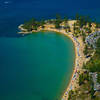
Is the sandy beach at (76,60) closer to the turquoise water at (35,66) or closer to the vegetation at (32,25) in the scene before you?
the turquoise water at (35,66)

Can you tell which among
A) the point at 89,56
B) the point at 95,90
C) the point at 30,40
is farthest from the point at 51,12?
the point at 95,90

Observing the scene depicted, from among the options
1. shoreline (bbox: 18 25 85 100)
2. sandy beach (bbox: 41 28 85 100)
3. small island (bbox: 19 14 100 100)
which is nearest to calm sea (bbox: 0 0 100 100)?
shoreline (bbox: 18 25 85 100)

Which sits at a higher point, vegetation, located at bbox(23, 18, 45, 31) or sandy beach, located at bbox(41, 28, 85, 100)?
vegetation, located at bbox(23, 18, 45, 31)

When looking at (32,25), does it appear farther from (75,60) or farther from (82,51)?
(75,60)

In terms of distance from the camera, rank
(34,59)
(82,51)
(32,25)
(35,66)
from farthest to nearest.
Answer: (32,25)
(82,51)
(34,59)
(35,66)

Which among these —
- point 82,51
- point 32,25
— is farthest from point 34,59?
point 32,25

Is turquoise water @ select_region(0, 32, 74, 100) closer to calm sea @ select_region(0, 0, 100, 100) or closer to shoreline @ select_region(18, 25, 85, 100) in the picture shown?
calm sea @ select_region(0, 0, 100, 100)
